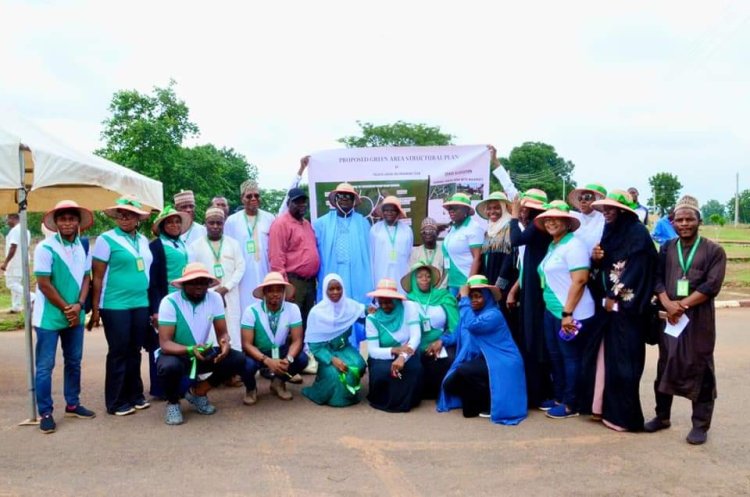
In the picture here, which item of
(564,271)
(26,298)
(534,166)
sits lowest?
(26,298)

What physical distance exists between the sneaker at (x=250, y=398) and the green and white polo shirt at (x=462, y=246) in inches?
89.5

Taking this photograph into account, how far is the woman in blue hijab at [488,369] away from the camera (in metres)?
5.32

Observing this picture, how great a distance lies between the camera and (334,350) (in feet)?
19.9

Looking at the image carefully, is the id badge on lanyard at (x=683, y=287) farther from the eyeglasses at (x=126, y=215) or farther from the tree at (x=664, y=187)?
the tree at (x=664, y=187)

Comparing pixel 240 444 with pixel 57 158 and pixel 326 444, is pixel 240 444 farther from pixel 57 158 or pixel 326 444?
pixel 57 158

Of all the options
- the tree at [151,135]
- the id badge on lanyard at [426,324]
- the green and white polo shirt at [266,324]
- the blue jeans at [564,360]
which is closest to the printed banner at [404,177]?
the id badge on lanyard at [426,324]

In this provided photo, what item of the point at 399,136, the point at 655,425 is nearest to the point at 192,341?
the point at 655,425

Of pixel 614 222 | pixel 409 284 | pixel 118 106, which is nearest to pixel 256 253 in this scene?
pixel 409 284

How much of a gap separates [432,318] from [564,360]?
4.32ft

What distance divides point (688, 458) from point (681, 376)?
0.59 meters

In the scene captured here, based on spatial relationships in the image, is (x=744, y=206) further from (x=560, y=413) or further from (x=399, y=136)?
(x=560, y=413)

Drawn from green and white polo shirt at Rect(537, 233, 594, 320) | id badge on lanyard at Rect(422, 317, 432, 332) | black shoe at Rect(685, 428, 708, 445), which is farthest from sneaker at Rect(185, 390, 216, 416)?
black shoe at Rect(685, 428, 708, 445)

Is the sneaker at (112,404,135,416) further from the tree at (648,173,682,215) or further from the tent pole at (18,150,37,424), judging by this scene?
the tree at (648,173,682,215)

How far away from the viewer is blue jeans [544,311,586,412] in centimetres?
528
